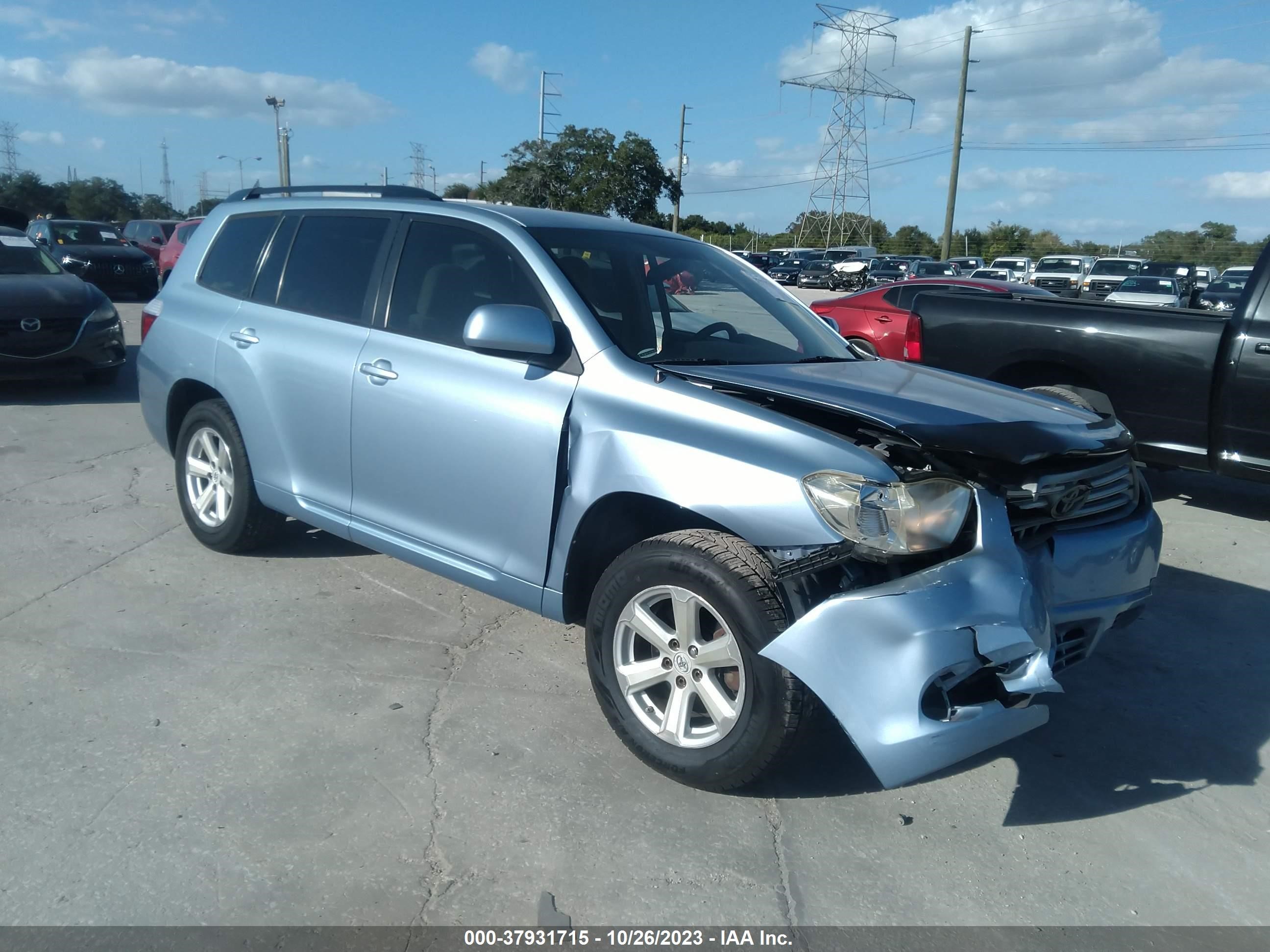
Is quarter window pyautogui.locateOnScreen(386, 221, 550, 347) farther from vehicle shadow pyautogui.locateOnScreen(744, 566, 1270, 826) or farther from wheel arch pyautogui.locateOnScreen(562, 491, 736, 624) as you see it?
vehicle shadow pyautogui.locateOnScreen(744, 566, 1270, 826)

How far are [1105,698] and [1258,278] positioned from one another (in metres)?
3.94

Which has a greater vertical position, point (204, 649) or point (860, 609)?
point (860, 609)

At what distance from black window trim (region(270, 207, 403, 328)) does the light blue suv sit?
2 centimetres

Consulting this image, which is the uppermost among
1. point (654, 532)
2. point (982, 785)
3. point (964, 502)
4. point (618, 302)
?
point (618, 302)

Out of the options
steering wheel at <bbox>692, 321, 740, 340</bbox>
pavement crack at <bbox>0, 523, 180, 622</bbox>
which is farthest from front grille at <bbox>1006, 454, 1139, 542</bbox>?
pavement crack at <bbox>0, 523, 180, 622</bbox>

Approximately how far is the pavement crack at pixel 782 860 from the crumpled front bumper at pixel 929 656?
0.40m

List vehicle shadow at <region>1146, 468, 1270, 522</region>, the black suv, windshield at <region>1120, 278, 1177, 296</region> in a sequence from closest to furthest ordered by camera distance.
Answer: vehicle shadow at <region>1146, 468, 1270, 522</region>
the black suv
windshield at <region>1120, 278, 1177, 296</region>

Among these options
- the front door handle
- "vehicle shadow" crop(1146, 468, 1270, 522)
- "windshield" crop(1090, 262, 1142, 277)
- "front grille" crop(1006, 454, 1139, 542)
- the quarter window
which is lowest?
"vehicle shadow" crop(1146, 468, 1270, 522)

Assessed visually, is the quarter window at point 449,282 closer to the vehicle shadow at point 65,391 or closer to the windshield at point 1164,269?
the vehicle shadow at point 65,391

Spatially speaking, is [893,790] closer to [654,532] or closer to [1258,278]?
[654,532]

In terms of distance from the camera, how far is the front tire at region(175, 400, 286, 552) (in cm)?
494

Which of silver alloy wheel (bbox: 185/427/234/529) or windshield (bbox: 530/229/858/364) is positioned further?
silver alloy wheel (bbox: 185/427/234/529)

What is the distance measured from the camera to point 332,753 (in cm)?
339

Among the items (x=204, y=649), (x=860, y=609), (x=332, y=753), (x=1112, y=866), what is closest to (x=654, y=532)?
(x=860, y=609)
